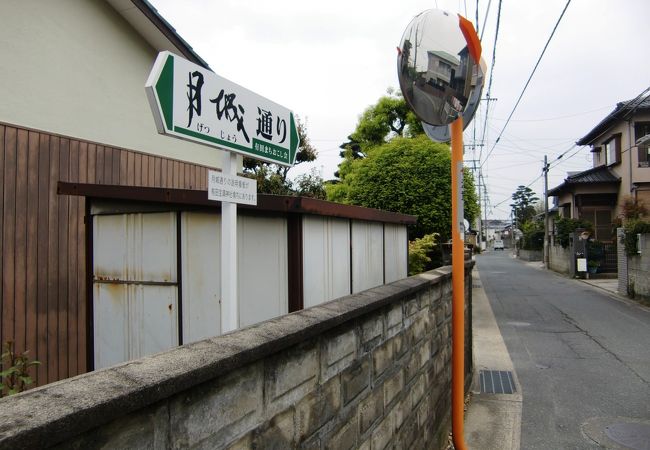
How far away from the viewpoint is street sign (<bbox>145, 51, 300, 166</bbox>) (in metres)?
1.97

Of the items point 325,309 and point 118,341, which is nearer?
point 325,309

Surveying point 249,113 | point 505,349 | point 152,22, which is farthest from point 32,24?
point 505,349

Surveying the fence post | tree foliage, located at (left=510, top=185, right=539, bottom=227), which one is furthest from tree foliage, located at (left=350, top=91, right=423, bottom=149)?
tree foliage, located at (left=510, top=185, right=539, bottom=227)

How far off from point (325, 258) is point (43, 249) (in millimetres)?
3252

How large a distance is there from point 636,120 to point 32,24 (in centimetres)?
2773

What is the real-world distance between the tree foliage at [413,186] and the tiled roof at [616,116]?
16.8 metres

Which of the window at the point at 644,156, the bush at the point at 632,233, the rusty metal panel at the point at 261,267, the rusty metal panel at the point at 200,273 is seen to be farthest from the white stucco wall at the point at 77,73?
the window at the point at 644,156

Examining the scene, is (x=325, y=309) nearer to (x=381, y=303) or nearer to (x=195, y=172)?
(x=381, y=303)

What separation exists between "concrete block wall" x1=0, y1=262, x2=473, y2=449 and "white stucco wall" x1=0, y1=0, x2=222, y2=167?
4355 millimetres

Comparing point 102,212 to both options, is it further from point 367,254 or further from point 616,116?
point 616,116

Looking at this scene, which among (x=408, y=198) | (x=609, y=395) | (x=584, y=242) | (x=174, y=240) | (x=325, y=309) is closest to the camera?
(x=325, y=309)

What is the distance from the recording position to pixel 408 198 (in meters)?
9.62

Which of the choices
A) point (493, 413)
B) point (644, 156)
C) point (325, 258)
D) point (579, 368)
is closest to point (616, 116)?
point (644, 156)

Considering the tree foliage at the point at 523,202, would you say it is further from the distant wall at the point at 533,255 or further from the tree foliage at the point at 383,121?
the tree foliage at the point at 383,121
